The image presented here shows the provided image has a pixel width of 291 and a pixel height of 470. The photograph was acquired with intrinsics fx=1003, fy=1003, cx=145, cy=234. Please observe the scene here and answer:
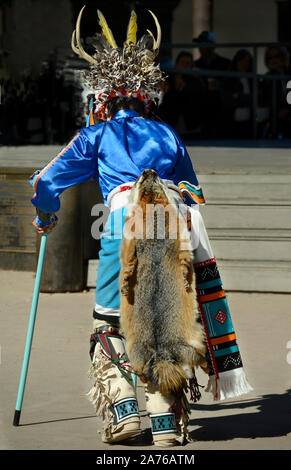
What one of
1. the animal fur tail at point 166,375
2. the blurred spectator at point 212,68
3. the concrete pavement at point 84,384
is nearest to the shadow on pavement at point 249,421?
the concrete pavement at point 84,384

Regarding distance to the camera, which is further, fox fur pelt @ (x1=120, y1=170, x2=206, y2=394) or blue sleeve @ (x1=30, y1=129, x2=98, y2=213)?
blue sleeve @ (x1=30, y1=129, x2=98, y2=213)

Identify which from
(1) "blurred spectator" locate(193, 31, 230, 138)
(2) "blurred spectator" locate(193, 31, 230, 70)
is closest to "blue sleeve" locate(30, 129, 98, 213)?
(1) "blurred spectator" locate(193, 31, 230, 138)

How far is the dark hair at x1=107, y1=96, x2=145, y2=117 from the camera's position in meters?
5.35

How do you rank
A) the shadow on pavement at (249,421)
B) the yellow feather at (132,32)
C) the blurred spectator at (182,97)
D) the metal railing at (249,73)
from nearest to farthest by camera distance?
the shadow on pavement at (249,421), the yellow feather at (132,32), the metal railing at (249,73), the blurred spectator at (182,97)

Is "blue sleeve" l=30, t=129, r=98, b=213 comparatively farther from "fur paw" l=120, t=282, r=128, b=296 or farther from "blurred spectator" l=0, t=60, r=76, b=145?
"blurred spectator" l=0, t=60, r=76, b=145

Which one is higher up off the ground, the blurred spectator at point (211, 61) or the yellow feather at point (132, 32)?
the blurred spectator at point (211, 61)

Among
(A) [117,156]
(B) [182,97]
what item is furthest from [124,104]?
(B) [182,97]

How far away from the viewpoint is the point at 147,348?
4.93m

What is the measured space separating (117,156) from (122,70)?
510 mm

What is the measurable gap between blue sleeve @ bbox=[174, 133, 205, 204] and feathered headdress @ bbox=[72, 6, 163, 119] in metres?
0.34

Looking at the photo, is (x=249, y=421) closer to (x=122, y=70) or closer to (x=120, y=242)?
(x=120, y=242)

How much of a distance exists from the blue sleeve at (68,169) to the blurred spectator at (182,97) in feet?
29.3

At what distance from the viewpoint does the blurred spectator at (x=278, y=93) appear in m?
14.4

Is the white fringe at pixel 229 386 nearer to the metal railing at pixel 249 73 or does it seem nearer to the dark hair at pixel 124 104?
the dark hair at pixel 124 104
